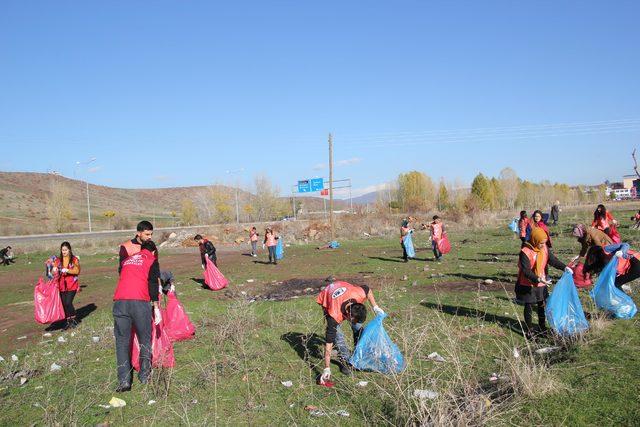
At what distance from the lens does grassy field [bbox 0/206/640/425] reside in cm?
460

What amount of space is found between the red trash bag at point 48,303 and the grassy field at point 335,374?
1.18ft

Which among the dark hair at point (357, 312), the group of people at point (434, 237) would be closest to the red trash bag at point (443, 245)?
the group of people at point (434, 237)

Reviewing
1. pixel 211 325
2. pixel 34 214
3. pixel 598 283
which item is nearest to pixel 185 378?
pixel 211 325

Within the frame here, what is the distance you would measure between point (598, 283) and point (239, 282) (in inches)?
402

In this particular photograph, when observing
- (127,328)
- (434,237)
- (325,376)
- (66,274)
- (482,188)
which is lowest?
(325,376)

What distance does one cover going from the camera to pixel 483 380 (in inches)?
220

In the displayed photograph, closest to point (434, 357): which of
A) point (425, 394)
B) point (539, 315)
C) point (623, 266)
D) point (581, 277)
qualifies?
point (539, 315)

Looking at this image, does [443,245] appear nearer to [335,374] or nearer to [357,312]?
[335,374]

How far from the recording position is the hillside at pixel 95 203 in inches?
2547

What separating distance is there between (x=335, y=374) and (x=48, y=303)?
630cm

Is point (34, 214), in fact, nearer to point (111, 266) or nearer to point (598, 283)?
point (111, 266)

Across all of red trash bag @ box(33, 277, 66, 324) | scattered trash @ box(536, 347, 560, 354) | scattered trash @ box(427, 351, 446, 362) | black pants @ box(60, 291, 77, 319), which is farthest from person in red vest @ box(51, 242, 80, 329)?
scattered trash @ box(536, 347, 560, 354)

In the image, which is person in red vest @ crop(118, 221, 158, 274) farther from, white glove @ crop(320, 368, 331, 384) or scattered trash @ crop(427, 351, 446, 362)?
scattered trash @ crop(427, 351, 446, 362)

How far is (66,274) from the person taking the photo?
9391 mm
